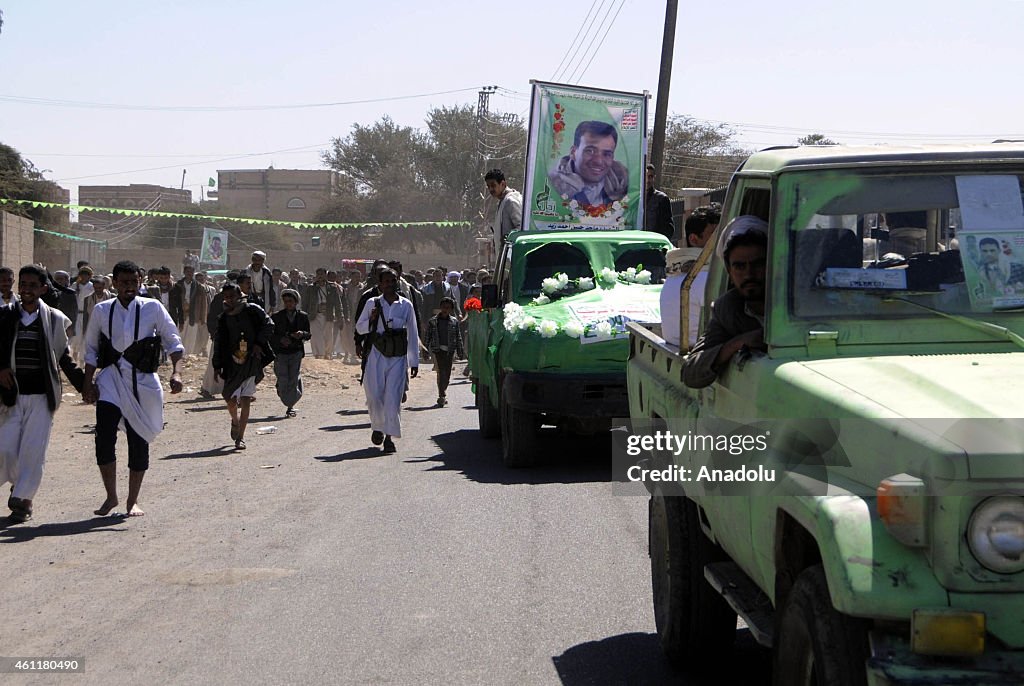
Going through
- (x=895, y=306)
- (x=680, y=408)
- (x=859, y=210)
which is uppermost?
(x=859, y=210)

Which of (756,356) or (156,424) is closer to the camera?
(756,356)

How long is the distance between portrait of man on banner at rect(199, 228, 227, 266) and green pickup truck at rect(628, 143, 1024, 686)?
42.9 m

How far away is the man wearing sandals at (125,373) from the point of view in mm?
9242

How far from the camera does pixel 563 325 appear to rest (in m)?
11.1

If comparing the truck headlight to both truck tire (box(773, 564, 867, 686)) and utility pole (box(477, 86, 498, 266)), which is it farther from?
utility pole (box(477, 86, 498, 266))

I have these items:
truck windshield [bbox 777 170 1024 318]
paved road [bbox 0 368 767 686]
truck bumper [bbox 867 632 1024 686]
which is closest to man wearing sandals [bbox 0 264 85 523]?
paved road [bbox 0 368 767 686]

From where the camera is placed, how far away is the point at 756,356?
395 cm

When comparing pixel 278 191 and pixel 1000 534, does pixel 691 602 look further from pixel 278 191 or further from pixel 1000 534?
pixel 278 191

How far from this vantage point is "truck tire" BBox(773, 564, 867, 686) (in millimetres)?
2869

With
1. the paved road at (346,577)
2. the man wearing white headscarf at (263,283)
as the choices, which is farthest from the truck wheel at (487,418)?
the man wearing white headscarf at (263,283)

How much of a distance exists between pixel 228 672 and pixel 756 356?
107 inches

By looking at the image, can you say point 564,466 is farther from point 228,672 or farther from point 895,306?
point 895,306

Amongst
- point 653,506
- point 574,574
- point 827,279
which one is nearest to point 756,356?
point 827,279

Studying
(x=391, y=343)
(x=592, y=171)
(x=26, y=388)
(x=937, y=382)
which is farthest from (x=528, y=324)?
(x=937, y=382)
